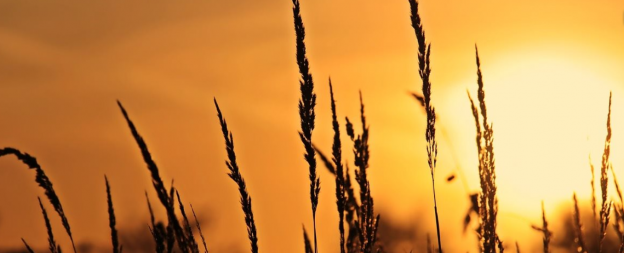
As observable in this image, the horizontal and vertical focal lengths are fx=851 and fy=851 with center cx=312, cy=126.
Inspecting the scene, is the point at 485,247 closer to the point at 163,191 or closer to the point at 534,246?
the point at 163,191

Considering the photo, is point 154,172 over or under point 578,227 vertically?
over

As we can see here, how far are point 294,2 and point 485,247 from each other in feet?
3.43

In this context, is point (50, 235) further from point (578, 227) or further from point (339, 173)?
point (578, 227)

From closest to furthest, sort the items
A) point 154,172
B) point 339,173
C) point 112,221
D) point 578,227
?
1. point 154,172
2. point 339,173
3. point 112,221
4. point 578,227

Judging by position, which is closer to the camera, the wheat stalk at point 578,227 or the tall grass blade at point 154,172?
the tall grass blade at point 154,172

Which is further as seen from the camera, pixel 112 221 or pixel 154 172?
pixel 112 221

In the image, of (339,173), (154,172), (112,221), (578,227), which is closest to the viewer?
(154,172)

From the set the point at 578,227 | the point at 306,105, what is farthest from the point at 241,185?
the point at 578,227

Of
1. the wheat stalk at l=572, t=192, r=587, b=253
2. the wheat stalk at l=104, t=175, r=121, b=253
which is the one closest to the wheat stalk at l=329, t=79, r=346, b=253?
the wheat stalk at l=104, t=175, r=121, b=253

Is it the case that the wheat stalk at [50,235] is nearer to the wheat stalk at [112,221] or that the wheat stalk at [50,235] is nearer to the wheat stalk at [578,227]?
the wheat stalk at [112,221]

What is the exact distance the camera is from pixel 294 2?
9.04ft

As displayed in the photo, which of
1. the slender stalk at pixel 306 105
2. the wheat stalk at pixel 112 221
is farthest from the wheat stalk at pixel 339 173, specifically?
the wheat stalk at pixel 112 221

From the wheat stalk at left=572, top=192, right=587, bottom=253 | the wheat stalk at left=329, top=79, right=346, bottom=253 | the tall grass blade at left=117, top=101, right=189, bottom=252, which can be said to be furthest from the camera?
the wheat stalk at left=572, top=192, right=587, bottom=253

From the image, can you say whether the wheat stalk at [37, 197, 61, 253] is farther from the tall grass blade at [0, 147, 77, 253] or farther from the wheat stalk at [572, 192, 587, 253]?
the wheat stalk at [572, 192, 587, 253]
